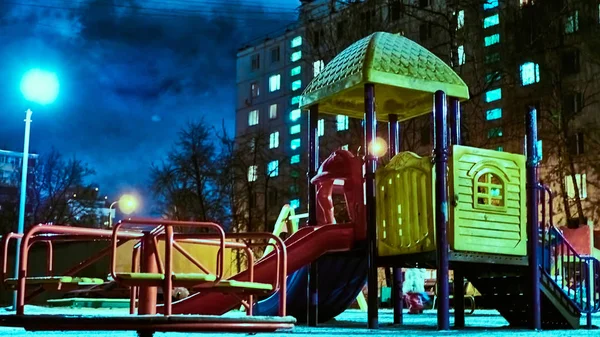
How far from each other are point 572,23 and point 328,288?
110 feet

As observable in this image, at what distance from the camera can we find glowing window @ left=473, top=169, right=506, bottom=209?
41.5 ft

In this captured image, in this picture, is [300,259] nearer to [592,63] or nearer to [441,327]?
[441,327]

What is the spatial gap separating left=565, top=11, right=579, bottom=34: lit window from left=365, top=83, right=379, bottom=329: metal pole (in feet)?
104

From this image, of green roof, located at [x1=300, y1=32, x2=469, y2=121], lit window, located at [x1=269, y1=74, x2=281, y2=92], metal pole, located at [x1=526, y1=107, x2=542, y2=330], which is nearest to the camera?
metal pole, located at [x1=526, y1=107, x2=542, y2=330]

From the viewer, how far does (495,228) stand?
12.8 metres

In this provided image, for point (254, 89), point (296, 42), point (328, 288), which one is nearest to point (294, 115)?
point (296, 42)

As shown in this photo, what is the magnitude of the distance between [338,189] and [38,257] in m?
28.4

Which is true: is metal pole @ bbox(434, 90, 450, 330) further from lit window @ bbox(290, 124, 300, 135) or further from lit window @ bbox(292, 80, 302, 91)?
lit window @ bbox(292, 80, 302, 91)

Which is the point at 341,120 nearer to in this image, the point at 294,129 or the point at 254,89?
the point at 294,129

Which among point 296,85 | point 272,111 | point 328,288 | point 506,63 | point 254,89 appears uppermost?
point 254,89

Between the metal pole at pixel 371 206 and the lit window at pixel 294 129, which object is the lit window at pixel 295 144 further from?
the metal pole at pixel 371 206

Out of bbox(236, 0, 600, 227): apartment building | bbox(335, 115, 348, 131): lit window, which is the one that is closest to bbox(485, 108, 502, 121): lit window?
bbox(236, 0, 600, 227): apartment building

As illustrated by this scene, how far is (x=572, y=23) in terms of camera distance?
44062 millimetres

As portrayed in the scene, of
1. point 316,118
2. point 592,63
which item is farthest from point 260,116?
point 316,118
